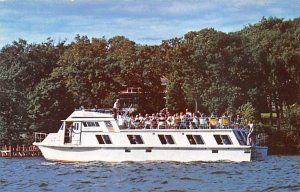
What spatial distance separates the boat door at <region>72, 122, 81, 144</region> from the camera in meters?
41.4

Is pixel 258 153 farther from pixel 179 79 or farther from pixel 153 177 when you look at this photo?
pixel 179 79

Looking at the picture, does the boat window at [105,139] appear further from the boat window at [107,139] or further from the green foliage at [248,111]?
the green foliage at [248,111]

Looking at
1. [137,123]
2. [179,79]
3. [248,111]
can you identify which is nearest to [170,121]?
[137,123]

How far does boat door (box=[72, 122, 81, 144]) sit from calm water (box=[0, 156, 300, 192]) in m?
3.10

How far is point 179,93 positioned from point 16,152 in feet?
60.9

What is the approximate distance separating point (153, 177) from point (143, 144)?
412 inches

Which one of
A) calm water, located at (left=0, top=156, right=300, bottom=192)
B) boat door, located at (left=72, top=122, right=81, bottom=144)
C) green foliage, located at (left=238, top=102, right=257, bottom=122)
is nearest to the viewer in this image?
calm water, located at (left=0, top=156, right=300, bottom=192)

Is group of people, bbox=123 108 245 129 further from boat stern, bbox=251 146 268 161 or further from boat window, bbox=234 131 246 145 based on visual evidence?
boat stern, bbox=251 146 268 161

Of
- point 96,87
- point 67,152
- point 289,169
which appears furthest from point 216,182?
point 96,87

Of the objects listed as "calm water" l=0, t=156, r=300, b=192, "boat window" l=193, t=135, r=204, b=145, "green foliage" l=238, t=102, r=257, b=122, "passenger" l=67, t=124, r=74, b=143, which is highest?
"green foliage" l=238, t=102, r=257, b=122

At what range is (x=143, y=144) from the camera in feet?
131

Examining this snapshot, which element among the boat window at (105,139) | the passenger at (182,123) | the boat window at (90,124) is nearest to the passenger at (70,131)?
the boat window at (90,124)

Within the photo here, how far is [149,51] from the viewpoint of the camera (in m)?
71.4

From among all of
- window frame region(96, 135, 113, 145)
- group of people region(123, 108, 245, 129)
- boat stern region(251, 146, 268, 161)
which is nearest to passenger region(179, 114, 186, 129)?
group of people region(123, 108, 245, 129)
